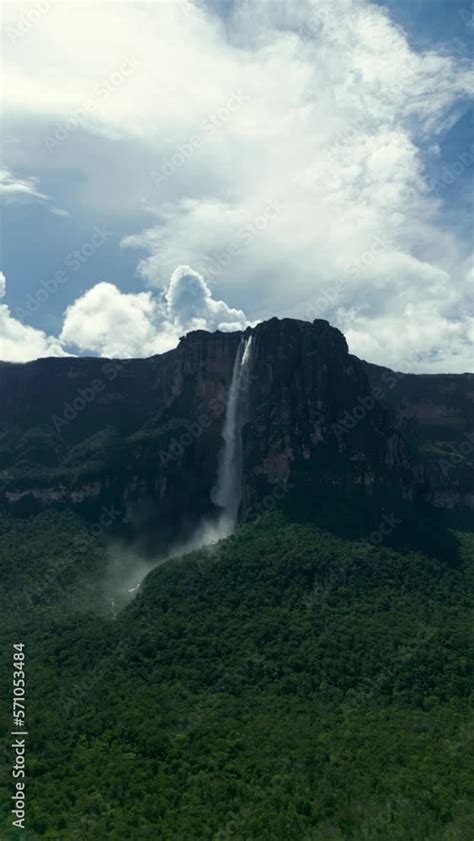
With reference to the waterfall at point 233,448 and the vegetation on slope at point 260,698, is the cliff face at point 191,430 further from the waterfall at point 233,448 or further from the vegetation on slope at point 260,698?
the vegetation on slope at point 260,698

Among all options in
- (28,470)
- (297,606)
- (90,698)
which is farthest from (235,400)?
(90,698)

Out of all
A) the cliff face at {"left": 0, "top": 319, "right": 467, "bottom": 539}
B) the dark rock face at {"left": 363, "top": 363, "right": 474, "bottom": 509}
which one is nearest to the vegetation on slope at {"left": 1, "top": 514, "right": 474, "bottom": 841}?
the cliff face at {"left": 0, "top": 319, "right": 467, "bottom": 539}

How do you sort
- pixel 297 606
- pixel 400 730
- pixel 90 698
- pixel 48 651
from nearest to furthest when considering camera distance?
pixel 400 730 → pixel 90 698 → pixel 48 651 → pixel 297 606

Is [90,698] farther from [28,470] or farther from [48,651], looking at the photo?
[28,470]

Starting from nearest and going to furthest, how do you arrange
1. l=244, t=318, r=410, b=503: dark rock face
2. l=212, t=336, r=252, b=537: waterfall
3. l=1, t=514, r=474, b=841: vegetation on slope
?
l=1, t=514, r=474, b=841: vegetation on slope, l=244, t=318, r=410, b=503: dark rock face, l=212, t=336, r=252, b=537: waterfall

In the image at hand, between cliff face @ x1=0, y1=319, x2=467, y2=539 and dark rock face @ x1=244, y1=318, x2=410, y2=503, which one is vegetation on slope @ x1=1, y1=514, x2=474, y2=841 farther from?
cliff face @ x1=0, y1=319, x2=467, y2=539

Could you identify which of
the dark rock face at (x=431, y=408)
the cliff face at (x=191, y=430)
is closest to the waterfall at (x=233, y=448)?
the cliff face at (x=191, y=430)
